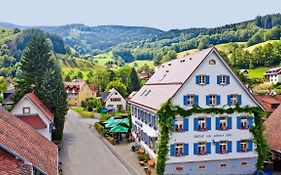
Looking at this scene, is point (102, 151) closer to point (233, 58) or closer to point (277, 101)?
point (277, 101)

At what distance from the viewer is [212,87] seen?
37.5m

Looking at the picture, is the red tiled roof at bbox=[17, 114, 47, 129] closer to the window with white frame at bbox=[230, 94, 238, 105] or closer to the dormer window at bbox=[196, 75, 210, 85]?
the dormer window at bbox=[196, 75, 210, 85]

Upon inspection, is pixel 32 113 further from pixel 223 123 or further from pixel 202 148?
pixel 223 123

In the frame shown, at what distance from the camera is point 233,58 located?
153500mm

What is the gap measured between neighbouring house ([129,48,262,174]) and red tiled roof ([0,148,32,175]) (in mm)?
22532

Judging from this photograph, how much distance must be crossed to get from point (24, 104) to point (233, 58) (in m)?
121

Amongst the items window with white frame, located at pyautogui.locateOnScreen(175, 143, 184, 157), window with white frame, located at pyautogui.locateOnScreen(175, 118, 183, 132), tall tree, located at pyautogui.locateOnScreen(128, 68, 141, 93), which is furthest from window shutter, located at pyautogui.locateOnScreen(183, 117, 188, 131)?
tall tree, located at pyautogui.locateOnScreen(128, 68, 141, 93)

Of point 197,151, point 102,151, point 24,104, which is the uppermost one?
point 24,104

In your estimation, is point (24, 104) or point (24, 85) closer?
point (24, 104)

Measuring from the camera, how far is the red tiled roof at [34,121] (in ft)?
146

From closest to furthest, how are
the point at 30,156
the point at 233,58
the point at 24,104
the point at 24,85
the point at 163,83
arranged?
the point at 30,156
the point at 163,83
the point at 24,104
the point at 24,85
the point at 233,58

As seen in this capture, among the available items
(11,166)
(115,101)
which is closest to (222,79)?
(11,166)

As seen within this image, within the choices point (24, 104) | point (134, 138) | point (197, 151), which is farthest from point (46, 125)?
point (197, 151)

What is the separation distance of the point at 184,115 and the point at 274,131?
1258 centimetres
